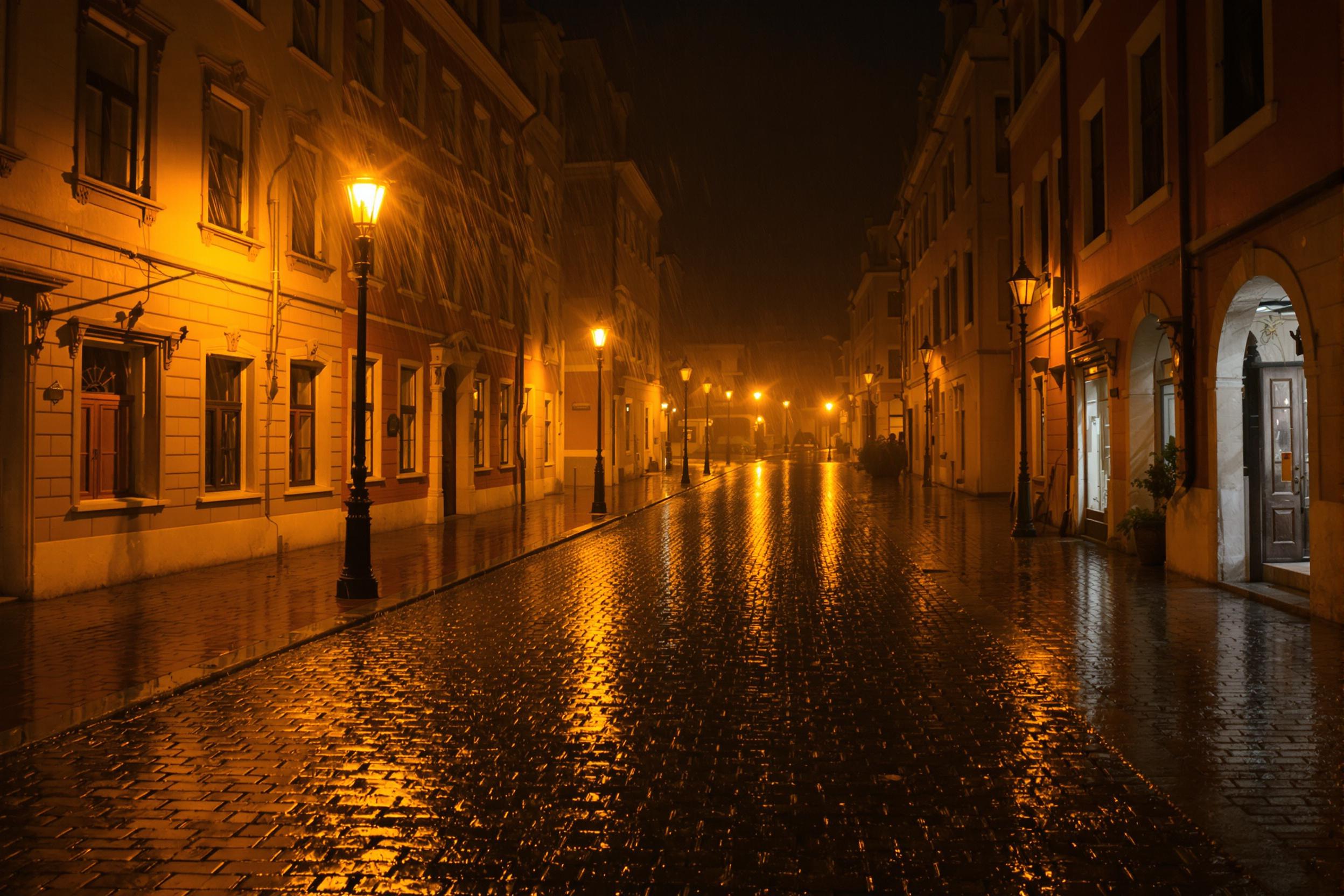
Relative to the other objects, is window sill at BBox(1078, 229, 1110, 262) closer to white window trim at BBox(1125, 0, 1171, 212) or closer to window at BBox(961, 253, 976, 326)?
white window trim at BBox(1125, 0, 1171, 212)

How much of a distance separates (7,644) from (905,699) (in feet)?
24.9

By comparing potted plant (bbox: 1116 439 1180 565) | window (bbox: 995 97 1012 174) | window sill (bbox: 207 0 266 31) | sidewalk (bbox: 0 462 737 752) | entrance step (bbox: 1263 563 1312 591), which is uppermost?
window (bbox: 995 97 1012 174)

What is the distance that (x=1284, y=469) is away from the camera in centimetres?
1180

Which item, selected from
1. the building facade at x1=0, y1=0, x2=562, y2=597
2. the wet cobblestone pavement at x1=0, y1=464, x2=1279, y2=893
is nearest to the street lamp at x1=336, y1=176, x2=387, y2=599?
the building facade at x1=0, y1=0, x2=562, y2=597

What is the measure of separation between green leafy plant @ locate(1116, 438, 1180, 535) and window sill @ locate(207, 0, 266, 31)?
14.2m

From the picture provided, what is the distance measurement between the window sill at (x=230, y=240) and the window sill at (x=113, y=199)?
3.08 ft

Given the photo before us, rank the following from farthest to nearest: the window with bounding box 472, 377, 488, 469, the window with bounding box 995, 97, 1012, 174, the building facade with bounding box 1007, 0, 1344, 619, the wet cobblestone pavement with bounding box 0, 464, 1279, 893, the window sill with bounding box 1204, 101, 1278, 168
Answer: the window with bounding box 995, 97, 1012, 174 → the window with bounding box 472, 377, 488, 469 → the window sill with bounding box 1204, 101, 1278, 168 → the building facade with bounding box 1007, 0, 1344, 619 → the wet cobblestone pavement with bounding box 0, 464, 1279, 893

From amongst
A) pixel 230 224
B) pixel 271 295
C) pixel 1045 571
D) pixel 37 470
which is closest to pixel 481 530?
pixel 271 295

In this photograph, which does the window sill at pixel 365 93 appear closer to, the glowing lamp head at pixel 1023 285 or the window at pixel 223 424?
the window at pixel 223 424

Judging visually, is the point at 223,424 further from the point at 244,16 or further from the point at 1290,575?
the point at 1290,575

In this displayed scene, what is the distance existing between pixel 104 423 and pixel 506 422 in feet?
50.4

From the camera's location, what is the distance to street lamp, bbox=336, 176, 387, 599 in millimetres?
11695

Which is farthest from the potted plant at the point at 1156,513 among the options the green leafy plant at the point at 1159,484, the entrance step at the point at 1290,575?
the entrance step at the point at 1290,575

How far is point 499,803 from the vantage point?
5.00m
